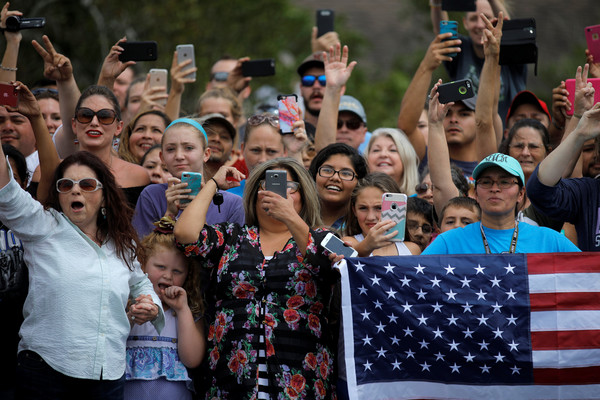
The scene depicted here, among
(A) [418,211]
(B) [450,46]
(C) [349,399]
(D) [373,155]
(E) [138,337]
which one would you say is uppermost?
(B) [450,46]

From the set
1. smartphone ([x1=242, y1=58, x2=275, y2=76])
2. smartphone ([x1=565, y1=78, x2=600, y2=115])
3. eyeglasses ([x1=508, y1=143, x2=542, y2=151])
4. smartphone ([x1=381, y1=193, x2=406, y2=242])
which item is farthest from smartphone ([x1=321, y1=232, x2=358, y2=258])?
smartphone ([x1=242, y1=58, x2=275, y2=76])

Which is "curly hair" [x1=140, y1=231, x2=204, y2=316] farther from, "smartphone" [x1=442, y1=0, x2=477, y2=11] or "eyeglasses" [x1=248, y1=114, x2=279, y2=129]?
"smartphone" [x1=442, y1=0, x2=477, y2=11]

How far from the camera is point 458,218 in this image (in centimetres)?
688

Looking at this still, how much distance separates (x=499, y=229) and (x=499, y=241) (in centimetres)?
9

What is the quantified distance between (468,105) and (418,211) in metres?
1.58

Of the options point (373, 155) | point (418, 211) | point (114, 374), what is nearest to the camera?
→ point (114, 374)

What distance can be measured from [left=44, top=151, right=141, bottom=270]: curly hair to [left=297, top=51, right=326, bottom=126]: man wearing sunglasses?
3.52 meters

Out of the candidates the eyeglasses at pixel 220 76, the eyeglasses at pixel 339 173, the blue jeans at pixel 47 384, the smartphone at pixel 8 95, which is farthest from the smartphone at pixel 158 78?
the blue jeans at pixel 47 384

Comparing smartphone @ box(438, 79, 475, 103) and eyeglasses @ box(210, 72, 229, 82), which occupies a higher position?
eyeglasses @ box(210, 72, 229, 82)

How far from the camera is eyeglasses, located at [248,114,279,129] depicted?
7.65 metres

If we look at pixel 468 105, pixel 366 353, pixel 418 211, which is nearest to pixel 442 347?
pixel 366 353

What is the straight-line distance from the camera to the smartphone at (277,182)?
600 centimetres

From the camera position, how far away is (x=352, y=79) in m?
25.0

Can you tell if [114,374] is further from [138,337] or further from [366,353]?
[366,353]
